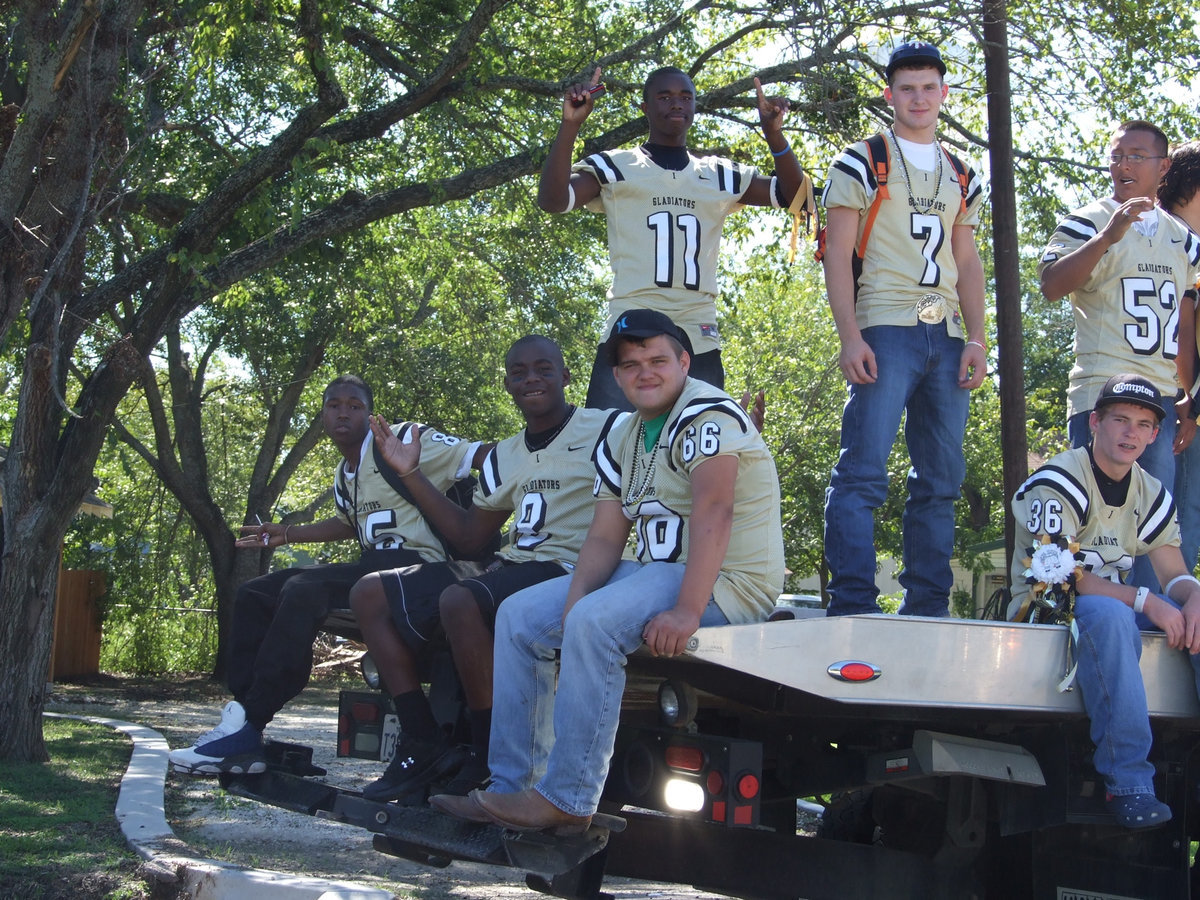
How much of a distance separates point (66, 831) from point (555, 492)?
150 inches

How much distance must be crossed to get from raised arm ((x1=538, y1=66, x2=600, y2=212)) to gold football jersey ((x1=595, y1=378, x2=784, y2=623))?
1191mm

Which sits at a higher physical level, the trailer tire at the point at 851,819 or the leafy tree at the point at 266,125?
the leafy tree at the point at 266,125

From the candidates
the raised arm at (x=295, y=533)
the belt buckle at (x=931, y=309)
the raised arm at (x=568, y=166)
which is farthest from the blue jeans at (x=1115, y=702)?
the raised arm at (x=295, y=533)

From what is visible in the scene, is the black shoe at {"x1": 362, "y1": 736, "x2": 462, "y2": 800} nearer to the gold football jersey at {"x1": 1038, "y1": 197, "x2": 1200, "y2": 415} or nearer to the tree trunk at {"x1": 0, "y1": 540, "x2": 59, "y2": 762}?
the gold football jersey at {"x1": 1038, "y1": 197, "x2": 1200, "y2": 415}

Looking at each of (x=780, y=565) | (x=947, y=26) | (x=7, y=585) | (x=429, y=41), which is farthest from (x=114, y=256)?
(x=780, y=565)

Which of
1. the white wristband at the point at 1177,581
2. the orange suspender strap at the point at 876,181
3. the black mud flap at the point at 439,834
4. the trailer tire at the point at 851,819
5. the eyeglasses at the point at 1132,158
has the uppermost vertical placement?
the eyeglasses at the point at 1132,158

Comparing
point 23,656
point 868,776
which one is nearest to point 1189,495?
point 868,776

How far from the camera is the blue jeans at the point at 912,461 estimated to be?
470cm

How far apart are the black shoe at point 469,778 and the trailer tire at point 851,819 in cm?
125

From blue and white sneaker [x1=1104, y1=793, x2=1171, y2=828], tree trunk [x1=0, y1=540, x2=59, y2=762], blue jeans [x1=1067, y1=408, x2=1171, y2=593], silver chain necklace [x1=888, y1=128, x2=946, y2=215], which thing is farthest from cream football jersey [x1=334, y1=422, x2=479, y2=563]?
tree trunk [x1=0, y1=540, x2=59, y2=762]

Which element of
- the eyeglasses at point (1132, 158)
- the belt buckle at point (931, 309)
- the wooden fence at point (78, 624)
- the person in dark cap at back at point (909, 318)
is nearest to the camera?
the person in dark cap at back at point (909, 318)

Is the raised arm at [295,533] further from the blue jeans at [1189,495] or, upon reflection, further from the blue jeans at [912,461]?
the blue jeans at [1189,495]

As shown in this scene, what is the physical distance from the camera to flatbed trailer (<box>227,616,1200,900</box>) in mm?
3531

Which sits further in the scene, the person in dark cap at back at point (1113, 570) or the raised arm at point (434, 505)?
the raised arm at point (434, 505)
